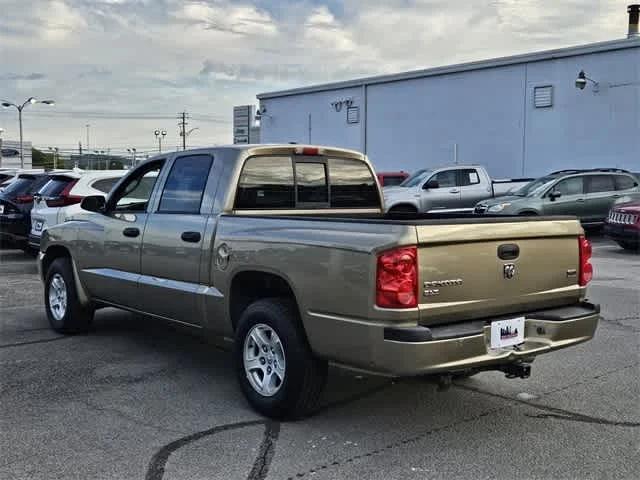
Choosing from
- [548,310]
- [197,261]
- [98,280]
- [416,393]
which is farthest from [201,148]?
[548,310]

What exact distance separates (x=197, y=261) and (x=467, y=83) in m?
22.5

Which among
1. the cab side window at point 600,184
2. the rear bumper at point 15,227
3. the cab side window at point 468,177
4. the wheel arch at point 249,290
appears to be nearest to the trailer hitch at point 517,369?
the wheel arch at point 249,290

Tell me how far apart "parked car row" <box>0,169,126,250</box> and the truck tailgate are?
8163 mm

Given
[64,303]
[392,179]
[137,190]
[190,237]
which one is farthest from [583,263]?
[392,179]

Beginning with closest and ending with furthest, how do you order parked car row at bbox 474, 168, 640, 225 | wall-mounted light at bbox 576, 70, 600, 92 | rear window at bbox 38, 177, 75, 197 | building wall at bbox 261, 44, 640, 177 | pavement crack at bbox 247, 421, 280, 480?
pavement crack at bbox 247, 421, 280, 480, rear window at bbox 38, 177, 75, 197, parked car row at bbox 474, 168, 640, 225, wall-mounted light at bbox 576, 70, 600, 92, building wall at bbox 261, 44, 640, 177

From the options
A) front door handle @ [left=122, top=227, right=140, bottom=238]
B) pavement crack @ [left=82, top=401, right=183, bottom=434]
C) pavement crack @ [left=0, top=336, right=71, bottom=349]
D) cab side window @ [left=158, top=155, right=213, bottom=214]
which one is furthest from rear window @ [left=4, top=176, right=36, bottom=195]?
pavement crack @ [left=82, top=401, right=183, bottom=434]

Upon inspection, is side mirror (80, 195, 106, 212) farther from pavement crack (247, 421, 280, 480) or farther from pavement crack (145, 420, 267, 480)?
pavement crack (247, 421, 280, 480)

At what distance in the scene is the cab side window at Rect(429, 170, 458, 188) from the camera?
18.9 metres

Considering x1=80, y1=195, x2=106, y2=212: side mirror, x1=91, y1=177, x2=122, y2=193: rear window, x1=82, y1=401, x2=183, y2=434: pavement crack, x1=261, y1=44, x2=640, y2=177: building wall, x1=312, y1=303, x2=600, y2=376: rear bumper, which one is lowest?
x1=82, y1=401, x2=183, y2=434: pavement crack

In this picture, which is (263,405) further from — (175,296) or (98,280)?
(98,280)

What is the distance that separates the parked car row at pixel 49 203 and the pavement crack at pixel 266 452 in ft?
24.2

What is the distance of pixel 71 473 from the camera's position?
12.5ft

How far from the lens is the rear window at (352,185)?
20.2 ft

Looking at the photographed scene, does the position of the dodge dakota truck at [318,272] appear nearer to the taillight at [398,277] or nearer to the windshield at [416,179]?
the taillight at [398,277]
